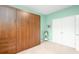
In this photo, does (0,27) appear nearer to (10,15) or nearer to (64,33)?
(10,15)

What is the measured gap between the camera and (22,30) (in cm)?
346

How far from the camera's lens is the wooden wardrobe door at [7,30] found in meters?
2.63

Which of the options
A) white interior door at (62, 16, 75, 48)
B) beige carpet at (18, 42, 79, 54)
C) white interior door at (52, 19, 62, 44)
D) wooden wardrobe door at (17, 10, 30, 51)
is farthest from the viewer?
white interior door at (52, 19, 62, 44)

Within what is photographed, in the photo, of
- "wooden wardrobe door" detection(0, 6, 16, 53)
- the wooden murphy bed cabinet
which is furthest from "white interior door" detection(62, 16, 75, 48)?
"wooden wardrobe door" detection(0, 6, 16, 53)

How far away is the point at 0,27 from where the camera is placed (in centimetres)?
257

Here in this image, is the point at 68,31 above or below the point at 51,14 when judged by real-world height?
below

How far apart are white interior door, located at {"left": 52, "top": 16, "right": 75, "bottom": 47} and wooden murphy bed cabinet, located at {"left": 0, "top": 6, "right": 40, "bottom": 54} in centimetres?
178

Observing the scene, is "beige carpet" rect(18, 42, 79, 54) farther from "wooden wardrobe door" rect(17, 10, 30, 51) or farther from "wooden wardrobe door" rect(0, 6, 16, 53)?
"wooden wardrobe door" rect(0, 6, 16, 53)

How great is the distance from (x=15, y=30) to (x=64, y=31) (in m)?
2.99

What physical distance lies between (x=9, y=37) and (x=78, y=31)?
300 cm

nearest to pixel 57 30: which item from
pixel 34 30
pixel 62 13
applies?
pixel 62 13

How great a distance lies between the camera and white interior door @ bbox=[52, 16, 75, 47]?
430 cm

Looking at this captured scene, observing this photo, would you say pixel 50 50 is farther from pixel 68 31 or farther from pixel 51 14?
pixel 51 14
